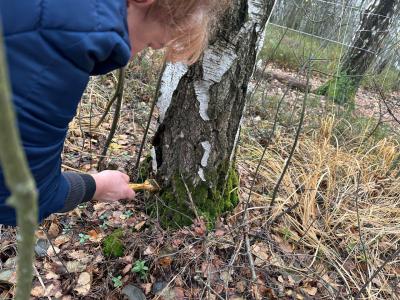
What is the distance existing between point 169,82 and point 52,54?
0.83 m

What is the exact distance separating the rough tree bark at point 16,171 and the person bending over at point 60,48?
0.55m

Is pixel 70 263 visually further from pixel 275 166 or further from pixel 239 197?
pixel 275 166

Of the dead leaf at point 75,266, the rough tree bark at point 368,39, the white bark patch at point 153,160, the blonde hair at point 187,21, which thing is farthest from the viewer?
the rough tree bark at point 368,39

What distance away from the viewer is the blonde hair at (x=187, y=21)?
43.4 inches

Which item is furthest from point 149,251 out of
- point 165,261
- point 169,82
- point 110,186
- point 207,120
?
point 169,82

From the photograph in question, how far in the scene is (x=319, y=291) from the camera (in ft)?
5.65

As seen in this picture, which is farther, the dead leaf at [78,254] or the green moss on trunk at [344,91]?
the green moss on trunk at [344,91]

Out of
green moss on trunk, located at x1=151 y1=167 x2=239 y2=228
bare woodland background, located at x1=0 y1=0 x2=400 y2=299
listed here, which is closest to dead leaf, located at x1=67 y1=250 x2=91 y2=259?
bare woodland background, located at x1=0 y1=0 x2=400 y2=299

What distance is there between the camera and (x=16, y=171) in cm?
33

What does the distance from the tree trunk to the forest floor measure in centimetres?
13

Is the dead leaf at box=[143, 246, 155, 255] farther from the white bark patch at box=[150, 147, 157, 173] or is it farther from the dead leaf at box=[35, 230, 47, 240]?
the dead leaf at box=[35, 230, 47, 240]

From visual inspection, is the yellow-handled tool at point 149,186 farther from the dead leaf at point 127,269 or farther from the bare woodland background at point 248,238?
the dead leaf at point 127,269

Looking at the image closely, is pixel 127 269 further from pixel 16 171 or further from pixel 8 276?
pixel 16 171

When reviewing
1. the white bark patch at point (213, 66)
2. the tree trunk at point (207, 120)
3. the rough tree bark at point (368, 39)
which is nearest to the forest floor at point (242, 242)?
the tree trunk at point (207, 120)
